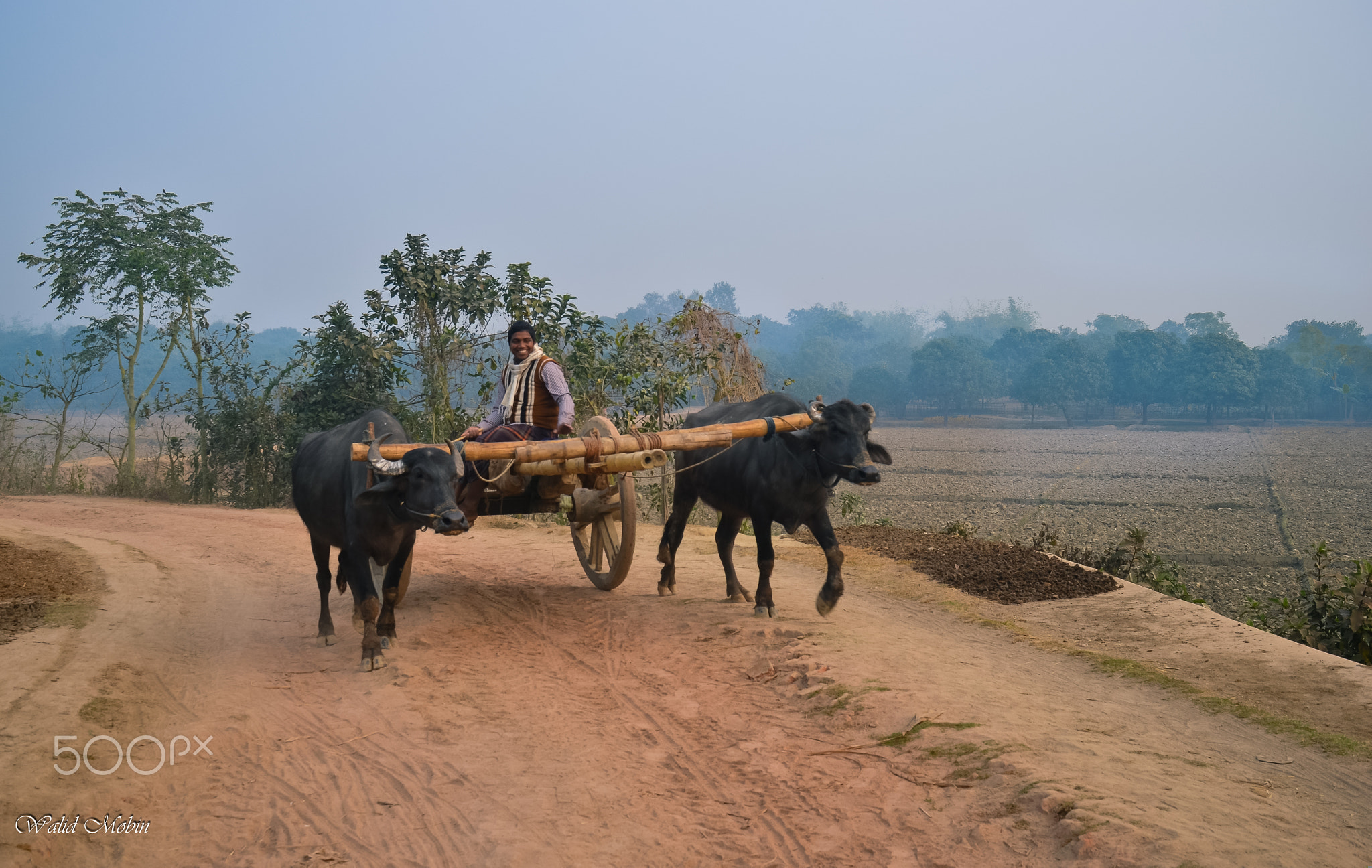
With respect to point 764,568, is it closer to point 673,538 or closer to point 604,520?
point 673,538

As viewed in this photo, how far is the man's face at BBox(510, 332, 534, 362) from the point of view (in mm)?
6418

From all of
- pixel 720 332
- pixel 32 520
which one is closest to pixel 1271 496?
pixel 720 332

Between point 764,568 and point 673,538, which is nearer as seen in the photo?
point 764,568

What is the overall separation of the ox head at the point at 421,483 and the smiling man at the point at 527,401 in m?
0.99

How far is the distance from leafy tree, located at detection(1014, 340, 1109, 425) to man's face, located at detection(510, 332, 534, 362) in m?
34.1

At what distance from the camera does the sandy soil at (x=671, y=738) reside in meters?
3.34

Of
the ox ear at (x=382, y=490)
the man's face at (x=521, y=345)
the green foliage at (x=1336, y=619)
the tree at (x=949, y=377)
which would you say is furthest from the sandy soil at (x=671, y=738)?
the tree at (x=949, y=377)

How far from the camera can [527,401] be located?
6.54 meters

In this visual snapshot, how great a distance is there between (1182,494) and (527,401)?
55.8ft

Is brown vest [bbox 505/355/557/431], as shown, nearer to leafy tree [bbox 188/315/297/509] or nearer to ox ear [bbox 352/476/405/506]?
ox ear [bbox 352/476/405/506]

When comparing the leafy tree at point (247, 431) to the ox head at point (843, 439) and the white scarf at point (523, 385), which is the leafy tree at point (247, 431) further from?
the ox head at point (843, 439)

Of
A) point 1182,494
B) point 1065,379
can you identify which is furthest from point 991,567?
point 1065,379

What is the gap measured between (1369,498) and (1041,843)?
1702 cm

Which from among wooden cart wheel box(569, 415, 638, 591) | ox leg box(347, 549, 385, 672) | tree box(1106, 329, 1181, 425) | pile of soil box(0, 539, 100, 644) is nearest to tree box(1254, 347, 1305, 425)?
tree box(1106, 329, 1181, 425)
